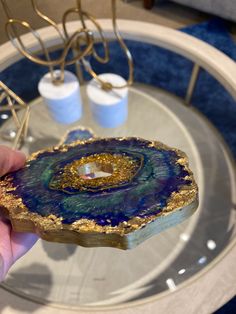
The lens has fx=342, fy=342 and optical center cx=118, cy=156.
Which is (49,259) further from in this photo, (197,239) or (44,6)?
(44,6)

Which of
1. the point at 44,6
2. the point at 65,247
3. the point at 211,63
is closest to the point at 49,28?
the point at 44,6

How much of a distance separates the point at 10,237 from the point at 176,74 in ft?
2.53

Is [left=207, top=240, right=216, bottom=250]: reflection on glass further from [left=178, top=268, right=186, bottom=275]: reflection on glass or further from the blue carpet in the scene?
the blue carpet

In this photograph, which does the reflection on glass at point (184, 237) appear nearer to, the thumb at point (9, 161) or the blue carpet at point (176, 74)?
the blue carpet at point (176, 74)

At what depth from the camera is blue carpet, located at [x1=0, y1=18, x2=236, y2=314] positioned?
2.75ft

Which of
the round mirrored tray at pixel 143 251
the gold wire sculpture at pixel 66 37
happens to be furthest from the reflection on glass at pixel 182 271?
the gold wire sculpture at pixel 66 37

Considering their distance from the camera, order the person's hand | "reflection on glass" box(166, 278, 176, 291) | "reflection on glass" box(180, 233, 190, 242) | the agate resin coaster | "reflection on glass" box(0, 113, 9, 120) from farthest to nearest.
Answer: "reflection on glass" box(0, 113, 9, 120) < "reflection on glass" box(180, 233, 190, 242) < "reflection on glass" box(166, 278, 176, 291) < the person's hand < the agate resin coaster

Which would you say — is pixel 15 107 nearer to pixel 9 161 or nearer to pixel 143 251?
pixel 9 161

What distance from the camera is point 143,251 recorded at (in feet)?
2.18

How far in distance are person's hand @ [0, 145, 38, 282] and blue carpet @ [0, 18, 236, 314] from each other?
0.35 meters

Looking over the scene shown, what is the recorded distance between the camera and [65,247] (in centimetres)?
69

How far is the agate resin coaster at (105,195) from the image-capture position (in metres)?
0.33

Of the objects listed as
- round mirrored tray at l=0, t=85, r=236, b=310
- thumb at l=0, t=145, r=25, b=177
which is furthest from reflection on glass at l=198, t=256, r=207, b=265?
thumb at l=0, t=145, r=25, b=177

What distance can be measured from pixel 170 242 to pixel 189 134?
0.28 meters
